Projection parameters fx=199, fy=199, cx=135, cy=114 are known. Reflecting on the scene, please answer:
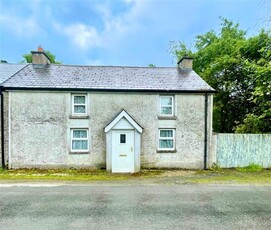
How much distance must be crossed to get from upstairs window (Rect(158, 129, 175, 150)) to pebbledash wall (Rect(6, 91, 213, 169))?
0.32m

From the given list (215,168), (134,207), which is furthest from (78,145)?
(215,168)

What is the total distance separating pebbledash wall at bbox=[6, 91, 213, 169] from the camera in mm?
12219

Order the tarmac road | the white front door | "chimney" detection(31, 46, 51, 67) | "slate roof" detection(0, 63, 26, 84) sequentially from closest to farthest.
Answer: the tarmac road, the white front door, "slate roof" detection(0, 63, 26, 84), "chimney" detection(31, 46, 51, 67)

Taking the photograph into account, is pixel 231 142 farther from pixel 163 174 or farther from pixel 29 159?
pixel 29 159

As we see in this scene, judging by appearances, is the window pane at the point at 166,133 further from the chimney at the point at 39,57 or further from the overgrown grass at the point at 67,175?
the chimney at the point at 39,57

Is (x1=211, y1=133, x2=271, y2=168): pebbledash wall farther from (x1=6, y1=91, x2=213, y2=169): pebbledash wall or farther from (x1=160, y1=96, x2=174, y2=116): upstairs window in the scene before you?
(x1=160, y1=96, x2=174, y2=116): upstairs window

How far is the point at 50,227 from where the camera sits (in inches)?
199

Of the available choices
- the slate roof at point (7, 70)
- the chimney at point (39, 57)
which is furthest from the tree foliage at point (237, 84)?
the slate roof at point (7, 70)

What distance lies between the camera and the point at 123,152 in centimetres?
1195

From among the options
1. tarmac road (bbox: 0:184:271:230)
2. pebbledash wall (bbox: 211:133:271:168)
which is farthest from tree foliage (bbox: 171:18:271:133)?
tarmac road (bbox: 0:184:271:230)

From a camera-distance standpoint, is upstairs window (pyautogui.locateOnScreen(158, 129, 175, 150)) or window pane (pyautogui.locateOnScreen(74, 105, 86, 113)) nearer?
window pane (pyautogui.locateOnScreen(74, 105, 86, 113))

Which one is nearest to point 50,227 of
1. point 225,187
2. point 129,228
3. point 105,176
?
point 129,228

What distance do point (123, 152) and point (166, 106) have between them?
405 centimetres

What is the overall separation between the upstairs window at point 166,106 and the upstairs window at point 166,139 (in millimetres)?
1109
